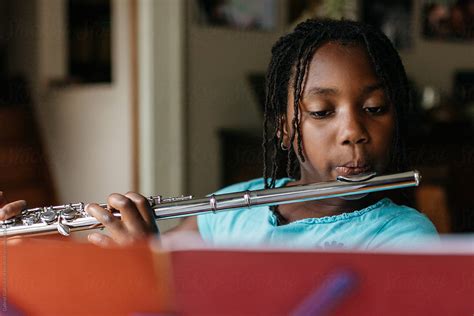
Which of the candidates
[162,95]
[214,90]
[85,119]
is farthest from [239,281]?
[85,119]

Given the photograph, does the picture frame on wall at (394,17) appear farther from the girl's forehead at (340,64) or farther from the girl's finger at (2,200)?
the girl's finger at (2,200)

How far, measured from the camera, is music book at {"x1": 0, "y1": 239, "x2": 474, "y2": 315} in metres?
0.29

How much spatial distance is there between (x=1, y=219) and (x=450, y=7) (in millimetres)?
2810

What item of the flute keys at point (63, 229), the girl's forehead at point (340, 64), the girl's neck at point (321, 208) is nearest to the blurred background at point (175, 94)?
the girl's neck at point (321, 208)

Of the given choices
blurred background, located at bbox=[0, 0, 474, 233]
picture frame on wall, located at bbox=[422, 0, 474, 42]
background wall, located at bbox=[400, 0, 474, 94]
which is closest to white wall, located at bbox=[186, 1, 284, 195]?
blurred background, located at bbox=[0, 0, 474, 233]

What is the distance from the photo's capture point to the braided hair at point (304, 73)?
686mm

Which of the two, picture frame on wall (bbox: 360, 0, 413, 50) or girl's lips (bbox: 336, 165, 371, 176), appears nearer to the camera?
girl's lips (bbox: 336, 165, 371, 176)

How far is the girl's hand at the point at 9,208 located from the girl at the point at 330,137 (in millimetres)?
109

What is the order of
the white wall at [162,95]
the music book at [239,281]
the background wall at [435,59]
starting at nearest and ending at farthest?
the music book at [239,281]
the white wall at [162,95]
the background wall at [435,59]

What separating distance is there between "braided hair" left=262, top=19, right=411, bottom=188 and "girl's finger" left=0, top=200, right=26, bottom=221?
12.0 inches

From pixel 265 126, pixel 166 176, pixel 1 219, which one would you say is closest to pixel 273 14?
pixel 166 176

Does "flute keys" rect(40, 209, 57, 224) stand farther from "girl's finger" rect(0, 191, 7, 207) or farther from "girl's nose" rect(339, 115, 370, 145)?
"girl's nose" rect(339, 115, 370, 145)

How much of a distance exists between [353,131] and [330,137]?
1.2 inches

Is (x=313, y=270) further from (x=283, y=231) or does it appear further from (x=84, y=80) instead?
(x=84, y=80)
